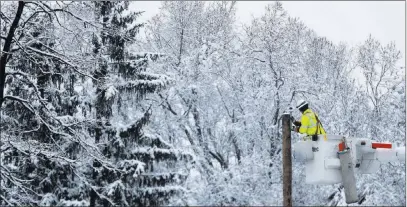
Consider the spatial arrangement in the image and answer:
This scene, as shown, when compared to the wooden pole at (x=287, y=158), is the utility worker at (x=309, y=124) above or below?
above

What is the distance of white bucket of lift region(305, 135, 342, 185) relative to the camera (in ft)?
19.0

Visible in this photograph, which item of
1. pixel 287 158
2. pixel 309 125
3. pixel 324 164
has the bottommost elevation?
pixel 287 158

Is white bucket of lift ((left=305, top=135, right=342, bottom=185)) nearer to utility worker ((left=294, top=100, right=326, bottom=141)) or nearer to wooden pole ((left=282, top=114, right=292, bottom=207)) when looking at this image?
utility worker ((left=294, top=100, right=326, bottom=141))

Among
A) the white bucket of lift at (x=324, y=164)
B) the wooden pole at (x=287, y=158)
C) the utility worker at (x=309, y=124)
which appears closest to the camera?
the white bucket of lift at (x=324, y=164)

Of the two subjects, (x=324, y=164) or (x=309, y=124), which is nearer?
(x=324, y=164)

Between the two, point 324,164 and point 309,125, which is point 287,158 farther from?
point 324,164

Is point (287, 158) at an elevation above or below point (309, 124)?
below

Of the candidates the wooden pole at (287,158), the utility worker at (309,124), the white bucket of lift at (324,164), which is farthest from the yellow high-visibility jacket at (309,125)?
the wooden pole at (287,158)

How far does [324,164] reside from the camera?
228 inches

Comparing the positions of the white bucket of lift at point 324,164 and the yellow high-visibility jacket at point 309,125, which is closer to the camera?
the white bucket of lift at point 324,164

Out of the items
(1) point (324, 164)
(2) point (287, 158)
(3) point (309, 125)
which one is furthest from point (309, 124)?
(2) point (287, 158)

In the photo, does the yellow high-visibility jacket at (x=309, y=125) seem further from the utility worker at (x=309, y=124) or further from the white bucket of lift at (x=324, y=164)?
the white bucket of lift at (x=324, y=164)

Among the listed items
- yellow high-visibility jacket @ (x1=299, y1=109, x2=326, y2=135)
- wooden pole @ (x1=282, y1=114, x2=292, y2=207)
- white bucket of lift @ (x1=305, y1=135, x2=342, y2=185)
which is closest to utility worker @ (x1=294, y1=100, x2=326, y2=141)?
yellow high-visibility jacket @ (x1=299, y1=109, x2=326, y2=135)

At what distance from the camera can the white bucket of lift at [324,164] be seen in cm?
579
